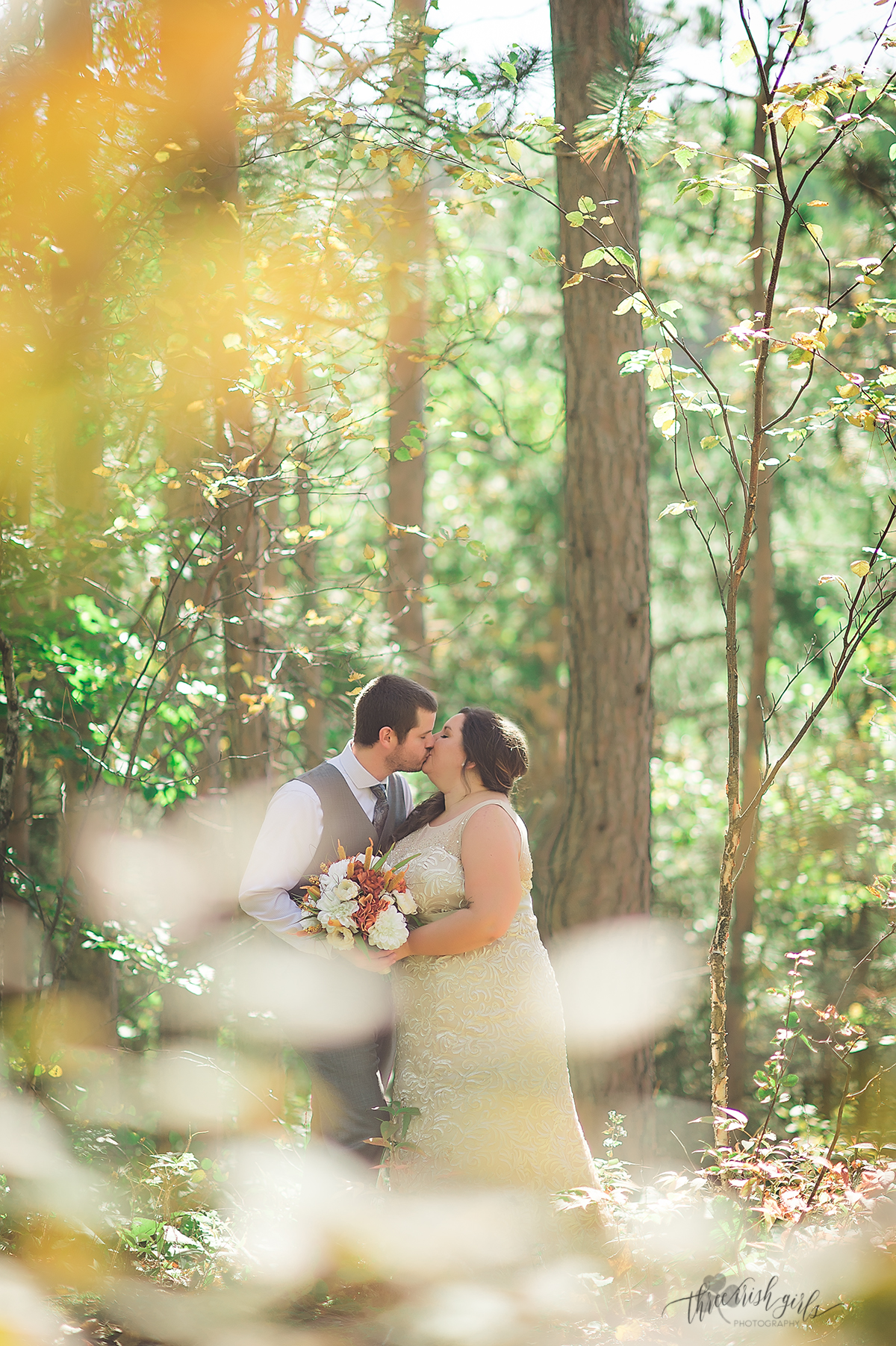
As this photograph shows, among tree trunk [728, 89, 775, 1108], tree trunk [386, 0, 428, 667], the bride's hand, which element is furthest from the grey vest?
tree trunk [728, 89, 775, 1108]

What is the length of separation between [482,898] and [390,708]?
29.2 inches

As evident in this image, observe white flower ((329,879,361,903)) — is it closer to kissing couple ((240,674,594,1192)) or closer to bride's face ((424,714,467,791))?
kissing couple ((240,674,594,1192))

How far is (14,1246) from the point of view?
134 inches

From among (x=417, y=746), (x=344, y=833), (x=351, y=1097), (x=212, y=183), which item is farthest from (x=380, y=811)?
(x=212, y=183)

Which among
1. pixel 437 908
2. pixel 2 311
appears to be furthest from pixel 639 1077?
pixel 2 311

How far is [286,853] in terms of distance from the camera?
3.47 metres

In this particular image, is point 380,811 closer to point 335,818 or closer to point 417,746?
point 335,818

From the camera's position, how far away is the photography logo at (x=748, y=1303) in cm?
259

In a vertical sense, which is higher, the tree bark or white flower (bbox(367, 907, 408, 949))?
the tree bark

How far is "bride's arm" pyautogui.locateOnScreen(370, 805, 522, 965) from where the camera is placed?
3188 millimetres

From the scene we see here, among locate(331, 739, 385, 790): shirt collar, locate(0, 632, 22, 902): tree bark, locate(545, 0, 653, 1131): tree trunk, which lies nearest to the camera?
locate(331, 739, 385, 790): shirt collar

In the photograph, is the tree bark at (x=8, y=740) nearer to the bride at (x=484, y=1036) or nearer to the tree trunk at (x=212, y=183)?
the tree trunk at (x=212, y=183)

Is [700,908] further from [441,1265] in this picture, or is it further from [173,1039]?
[441,1265]

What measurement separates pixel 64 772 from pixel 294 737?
198cm
